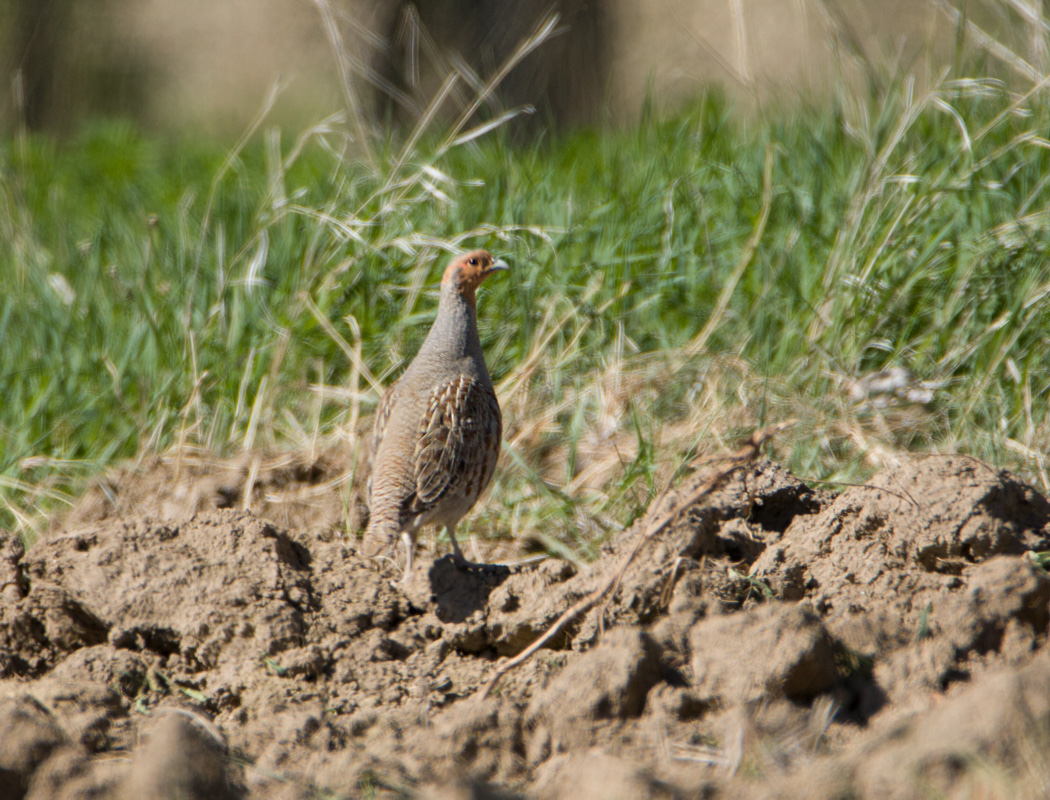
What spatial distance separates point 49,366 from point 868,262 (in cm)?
334

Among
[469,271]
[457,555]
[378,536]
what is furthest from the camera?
[469,271]

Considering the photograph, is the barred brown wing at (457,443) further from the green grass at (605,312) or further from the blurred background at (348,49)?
the blurred background at (348,49)

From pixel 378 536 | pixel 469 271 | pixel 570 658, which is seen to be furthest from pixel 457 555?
pixel 469 271

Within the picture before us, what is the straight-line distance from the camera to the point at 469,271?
147 inches

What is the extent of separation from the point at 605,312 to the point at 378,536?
159 cm

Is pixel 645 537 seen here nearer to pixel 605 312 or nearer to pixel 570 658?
pixel 570 658

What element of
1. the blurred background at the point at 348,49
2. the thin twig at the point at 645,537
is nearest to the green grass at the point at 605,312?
the thin twig at the point at 645,537

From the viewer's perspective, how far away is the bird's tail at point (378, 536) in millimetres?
3324

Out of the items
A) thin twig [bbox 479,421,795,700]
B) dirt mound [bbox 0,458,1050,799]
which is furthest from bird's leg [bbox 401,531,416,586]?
thin twig [bbox 479,421,795,700]

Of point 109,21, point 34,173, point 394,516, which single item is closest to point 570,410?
point 394,516

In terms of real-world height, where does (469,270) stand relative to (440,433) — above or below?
above

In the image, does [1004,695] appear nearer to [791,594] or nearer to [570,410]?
[791,594]

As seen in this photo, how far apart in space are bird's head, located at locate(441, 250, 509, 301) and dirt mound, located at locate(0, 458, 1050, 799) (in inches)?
41.5

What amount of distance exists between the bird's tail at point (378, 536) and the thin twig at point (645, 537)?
2.51 feet
